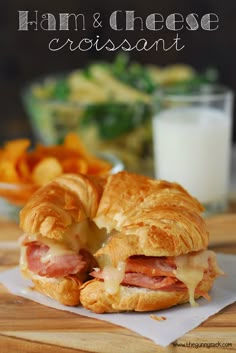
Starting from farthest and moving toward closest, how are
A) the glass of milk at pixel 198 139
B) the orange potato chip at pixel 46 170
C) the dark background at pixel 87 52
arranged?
1. the dark background at pixel 87 52
2. the glass of milk at pixel 198 139
3. the orange potato chip at pixel 46 170

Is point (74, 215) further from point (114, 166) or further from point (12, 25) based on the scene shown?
point (12, 25)

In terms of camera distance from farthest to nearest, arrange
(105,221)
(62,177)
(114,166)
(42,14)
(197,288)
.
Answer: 1. (42,14)
2. (114,166)
3. (62,177)
4. (105,221)
5. (197,288)

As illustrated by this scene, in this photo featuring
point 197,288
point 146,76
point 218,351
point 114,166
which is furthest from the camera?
point 146,76

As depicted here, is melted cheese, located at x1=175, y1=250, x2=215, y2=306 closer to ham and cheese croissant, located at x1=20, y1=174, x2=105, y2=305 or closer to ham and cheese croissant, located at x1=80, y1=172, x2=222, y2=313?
ham and cheese croissant, located at x1=80, y1=172, x2=222, y2=313

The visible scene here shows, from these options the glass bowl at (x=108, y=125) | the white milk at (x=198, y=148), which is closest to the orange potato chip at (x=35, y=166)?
the white milk at (x=198, y=148)

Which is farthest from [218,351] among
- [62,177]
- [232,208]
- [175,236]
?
[232,208]

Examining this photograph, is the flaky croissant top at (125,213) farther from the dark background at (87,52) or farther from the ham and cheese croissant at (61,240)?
the dark background at (87,52)
